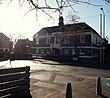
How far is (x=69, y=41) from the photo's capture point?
5744 cm

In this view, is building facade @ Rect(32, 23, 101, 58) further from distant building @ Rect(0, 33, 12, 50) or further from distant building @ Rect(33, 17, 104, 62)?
distant building @ Rect(0, 33, 12, 50)

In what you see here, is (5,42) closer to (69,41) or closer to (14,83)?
(69,41)

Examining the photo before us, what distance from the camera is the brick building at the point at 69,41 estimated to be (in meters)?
52.3

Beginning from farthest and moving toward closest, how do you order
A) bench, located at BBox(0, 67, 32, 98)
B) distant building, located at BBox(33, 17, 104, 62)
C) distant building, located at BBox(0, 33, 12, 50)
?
1. distant building, located at BBox(0, 33, 12, 50)
2. distant building, located at BBox(33, 17, 104, 62)
3. bench, located at BBox(0, 67, 32, 98)

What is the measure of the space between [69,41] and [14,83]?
5002cm

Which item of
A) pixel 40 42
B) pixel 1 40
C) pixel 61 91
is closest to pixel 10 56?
pixel 40 42

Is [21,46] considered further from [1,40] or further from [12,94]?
[12,94]

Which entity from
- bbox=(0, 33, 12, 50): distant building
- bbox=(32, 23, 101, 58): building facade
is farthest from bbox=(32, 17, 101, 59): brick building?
bbox=(0, 33, 12, 50): distant building

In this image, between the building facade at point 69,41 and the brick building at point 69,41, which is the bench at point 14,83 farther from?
the building facade at point 69,41

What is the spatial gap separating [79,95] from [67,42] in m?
48.9

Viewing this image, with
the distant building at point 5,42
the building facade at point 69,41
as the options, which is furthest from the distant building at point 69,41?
the distant building at point 5,42

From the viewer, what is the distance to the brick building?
52281mm

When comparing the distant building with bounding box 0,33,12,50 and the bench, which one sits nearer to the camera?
the bench

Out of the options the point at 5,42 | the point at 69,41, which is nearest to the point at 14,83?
the point at 69,41
